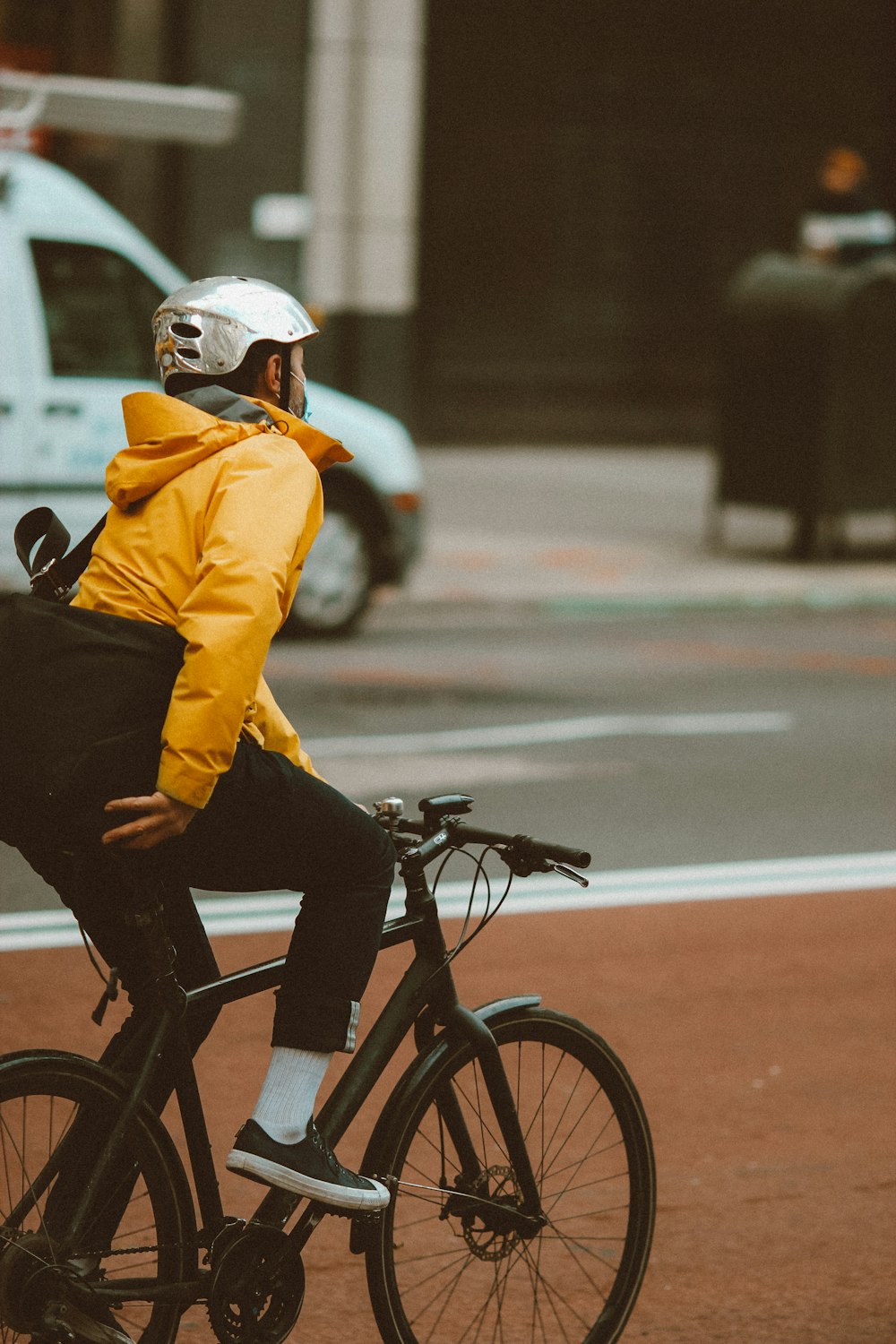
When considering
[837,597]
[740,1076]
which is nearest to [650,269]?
[837,597]

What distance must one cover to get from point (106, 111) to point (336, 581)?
2.78 metres

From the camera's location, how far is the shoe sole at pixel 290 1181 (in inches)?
132

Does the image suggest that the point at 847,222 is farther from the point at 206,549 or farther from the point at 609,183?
the point at 206,549

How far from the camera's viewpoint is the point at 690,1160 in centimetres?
491

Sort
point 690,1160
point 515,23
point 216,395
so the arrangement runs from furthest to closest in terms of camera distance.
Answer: point 515,23, point 690,1160, point 216,395

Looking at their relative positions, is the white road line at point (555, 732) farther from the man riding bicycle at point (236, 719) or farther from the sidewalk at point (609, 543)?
the man riding bicycle at point (236, 719)

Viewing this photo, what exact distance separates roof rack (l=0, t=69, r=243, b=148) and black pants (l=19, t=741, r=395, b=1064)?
869 centimetres

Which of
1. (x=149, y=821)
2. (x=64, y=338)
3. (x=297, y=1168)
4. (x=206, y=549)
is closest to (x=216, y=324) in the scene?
(x=206, y=549)

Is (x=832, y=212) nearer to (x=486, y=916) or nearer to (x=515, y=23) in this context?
(x=515, y=23)

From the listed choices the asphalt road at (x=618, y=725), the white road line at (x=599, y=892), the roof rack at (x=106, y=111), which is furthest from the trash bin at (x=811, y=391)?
the white road line at (x=599, y=892)

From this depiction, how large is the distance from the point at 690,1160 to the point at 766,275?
1234 centimetres

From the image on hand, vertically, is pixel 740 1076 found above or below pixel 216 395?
below

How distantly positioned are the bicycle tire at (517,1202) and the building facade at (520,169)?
15.3 metres

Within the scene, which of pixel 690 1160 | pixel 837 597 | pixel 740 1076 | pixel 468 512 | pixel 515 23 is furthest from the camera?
pixel 515 23
